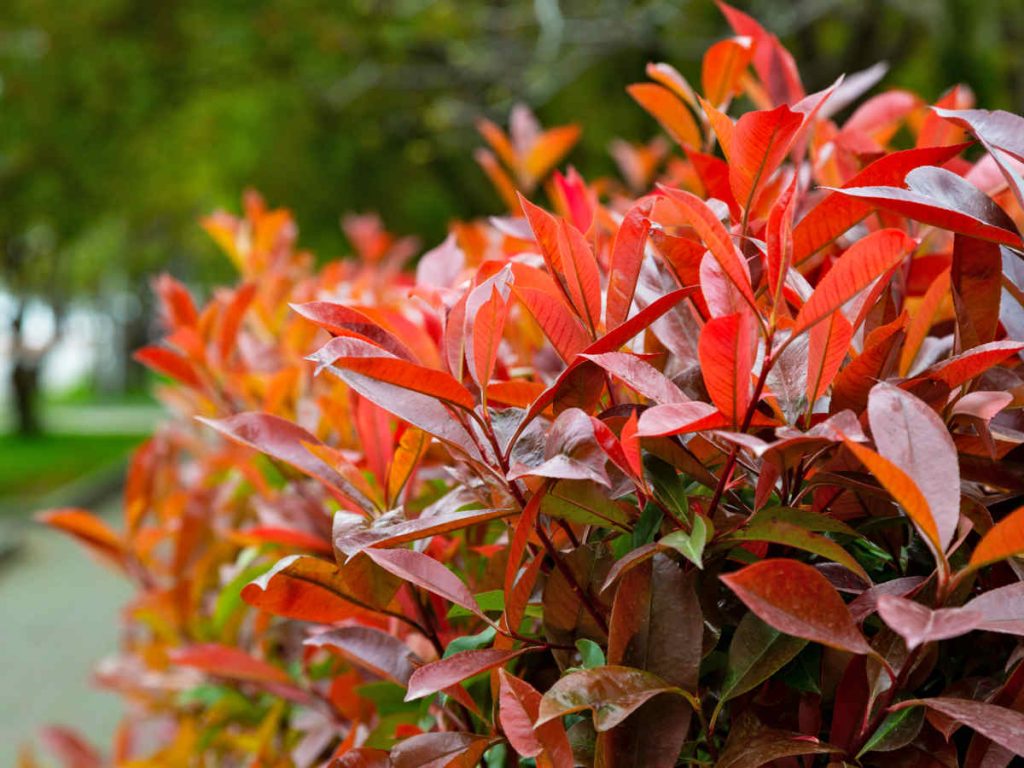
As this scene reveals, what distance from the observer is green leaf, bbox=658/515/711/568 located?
1.88ft

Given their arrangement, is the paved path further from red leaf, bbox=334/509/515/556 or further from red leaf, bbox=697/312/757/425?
red leaf, bbox=697/312/757/425

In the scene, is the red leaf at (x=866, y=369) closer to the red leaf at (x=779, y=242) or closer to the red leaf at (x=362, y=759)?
the red leaf at (x=779, y=242)

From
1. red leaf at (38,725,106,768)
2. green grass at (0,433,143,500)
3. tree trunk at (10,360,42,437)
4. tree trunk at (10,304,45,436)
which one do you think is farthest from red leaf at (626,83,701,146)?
tree trunk at (10,360,42,437)

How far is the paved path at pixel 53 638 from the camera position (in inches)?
187

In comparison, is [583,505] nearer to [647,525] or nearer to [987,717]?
[647,525]

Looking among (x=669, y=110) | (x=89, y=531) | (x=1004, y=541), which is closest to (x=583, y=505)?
(x=1004, y=541)

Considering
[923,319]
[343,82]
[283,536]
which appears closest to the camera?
[923,319]

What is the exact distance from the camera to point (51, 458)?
12133mm

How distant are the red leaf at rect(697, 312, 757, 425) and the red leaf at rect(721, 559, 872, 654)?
0.31 ft

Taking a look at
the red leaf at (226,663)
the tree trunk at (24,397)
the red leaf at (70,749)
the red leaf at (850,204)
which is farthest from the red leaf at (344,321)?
the tree trunk at (24,397)

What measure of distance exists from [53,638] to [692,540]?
6202 millimetres

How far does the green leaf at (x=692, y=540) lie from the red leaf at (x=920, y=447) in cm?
11

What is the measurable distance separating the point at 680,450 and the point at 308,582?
0.29 meters

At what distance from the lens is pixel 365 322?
27.7 inches
